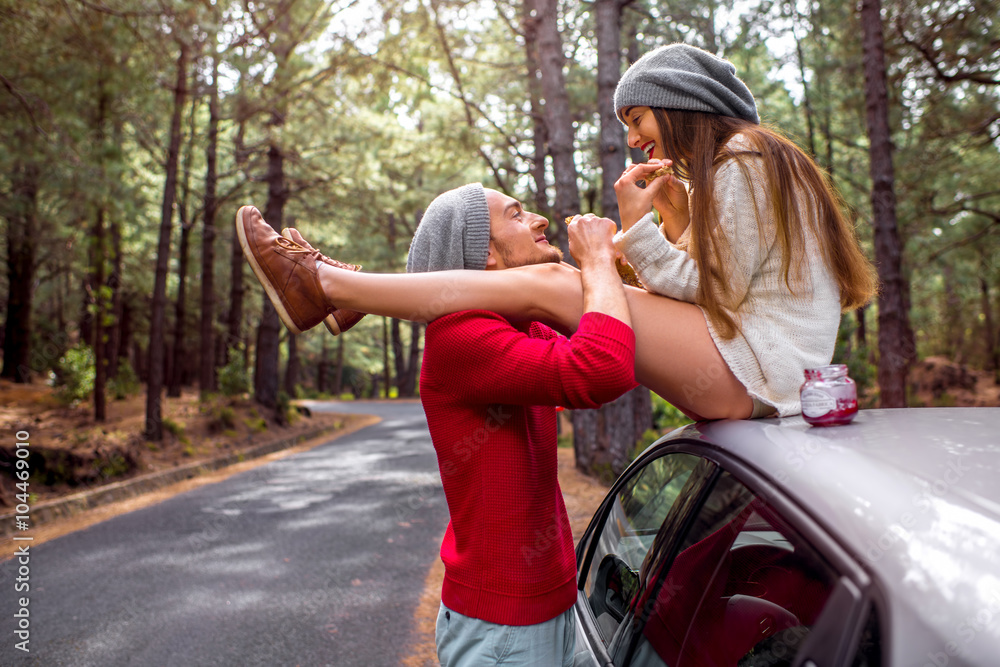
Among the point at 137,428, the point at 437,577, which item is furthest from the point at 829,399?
the point at 137,428

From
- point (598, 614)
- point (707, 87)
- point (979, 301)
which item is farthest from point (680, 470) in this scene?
point (979, 301)

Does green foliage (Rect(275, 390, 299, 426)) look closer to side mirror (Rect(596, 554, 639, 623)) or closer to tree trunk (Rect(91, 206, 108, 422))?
tree trunk (Rect(91, 206, 108, 422))

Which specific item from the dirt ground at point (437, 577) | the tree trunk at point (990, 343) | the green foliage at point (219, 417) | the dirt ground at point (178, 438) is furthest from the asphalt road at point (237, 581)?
the tree trunk at point (990, 343)

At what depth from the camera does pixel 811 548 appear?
125 cm

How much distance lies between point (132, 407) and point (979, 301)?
29.2 m

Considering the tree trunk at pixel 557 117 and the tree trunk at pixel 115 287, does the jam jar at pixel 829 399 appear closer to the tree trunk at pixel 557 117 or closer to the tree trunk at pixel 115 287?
the tree trunk at pixel 557 117

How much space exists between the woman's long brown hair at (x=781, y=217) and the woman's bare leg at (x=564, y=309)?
0.42 ft

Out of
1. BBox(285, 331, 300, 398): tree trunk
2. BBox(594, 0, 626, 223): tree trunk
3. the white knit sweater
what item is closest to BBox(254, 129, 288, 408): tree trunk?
BBox(594, 0, 626, 223): tree trunk

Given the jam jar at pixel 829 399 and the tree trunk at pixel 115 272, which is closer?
the jam jar at pixel 829 399

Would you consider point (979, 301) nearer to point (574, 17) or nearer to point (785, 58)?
point (785, 58)

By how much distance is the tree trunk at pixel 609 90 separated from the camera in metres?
8.95

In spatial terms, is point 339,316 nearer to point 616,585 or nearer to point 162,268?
point 616,585

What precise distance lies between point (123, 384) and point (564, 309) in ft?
65.7

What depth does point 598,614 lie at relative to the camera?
232cm
